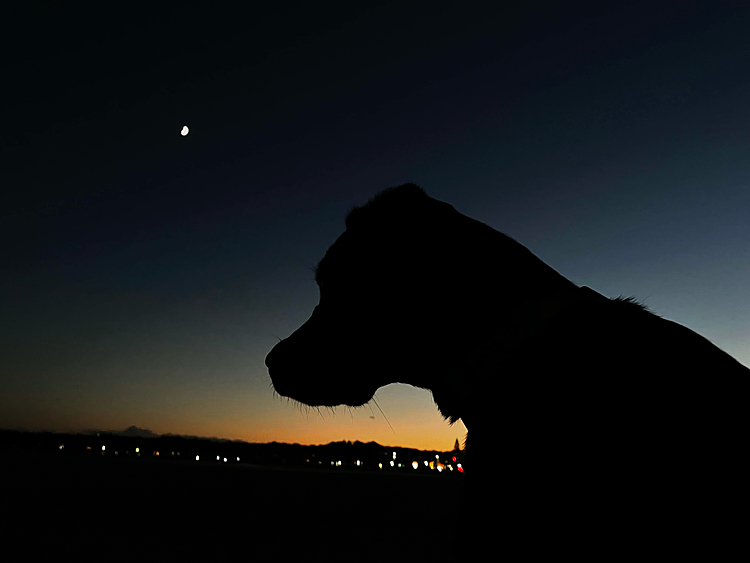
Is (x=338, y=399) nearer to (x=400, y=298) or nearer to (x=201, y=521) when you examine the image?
(x=400, y=298)

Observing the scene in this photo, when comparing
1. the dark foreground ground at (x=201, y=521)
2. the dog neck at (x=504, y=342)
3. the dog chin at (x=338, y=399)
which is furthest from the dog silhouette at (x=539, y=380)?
the dark foreground ground at (x=201, y=521)

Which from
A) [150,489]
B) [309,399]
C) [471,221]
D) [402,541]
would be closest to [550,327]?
[471,221]

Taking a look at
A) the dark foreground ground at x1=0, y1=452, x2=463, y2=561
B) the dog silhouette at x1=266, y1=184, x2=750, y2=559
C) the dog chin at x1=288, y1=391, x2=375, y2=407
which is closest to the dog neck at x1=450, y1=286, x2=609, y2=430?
the dog silhouette at x1=266, y1=184, x2=750, y2=559

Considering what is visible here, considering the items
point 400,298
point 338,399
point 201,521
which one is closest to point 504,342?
point 400,298

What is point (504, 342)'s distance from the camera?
1610 millimetres

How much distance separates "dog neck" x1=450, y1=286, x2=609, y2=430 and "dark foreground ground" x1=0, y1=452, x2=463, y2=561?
24.6 feet

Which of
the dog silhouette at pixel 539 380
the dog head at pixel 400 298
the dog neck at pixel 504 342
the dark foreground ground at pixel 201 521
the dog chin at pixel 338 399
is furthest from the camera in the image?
the dark foreground ground at pixel 201 521

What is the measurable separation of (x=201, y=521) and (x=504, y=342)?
1119 cm

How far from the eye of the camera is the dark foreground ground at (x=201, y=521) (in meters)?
8.02

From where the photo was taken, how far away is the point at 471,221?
2.07m

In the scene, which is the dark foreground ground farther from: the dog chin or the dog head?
the dog head

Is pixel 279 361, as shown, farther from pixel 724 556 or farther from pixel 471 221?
pixel 724 556

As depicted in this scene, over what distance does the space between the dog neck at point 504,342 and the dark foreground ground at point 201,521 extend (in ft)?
→ 24.6

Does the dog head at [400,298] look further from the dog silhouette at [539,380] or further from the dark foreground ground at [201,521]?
the dark foreground ground at [201,521]
